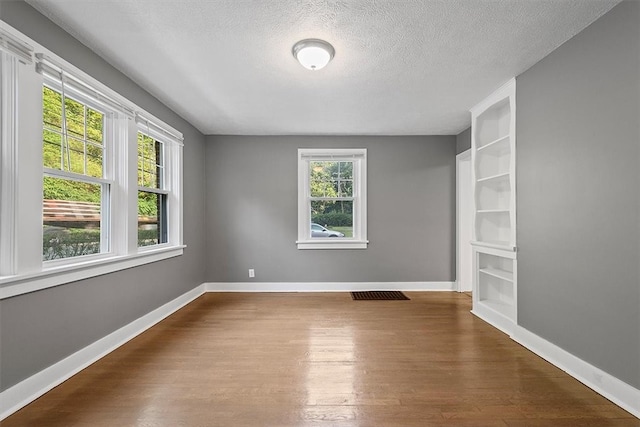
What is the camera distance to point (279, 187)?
15.7 ft

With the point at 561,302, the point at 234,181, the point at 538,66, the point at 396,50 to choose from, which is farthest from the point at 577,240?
the point at 234,181

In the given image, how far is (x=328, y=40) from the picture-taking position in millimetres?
2230

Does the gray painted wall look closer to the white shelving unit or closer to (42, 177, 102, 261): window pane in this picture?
the white shelving unit

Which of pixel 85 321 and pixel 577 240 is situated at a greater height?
pixel 577 240

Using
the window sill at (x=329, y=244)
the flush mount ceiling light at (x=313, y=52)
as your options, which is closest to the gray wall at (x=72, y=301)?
the flush mount ceiling light at (x=313, y=52)

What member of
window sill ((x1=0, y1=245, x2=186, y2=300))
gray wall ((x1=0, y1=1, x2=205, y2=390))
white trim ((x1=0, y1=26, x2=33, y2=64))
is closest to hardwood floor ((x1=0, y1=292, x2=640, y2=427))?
gray wall ((x1=0, y1=1, x2=205, y2=390))

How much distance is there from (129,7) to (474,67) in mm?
2701

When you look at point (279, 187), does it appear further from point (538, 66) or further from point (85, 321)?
point (538, 66)

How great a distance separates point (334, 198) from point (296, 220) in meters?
0.71

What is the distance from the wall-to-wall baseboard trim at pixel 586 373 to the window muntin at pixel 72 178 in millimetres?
3909

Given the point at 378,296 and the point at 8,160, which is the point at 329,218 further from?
the point at 8,160

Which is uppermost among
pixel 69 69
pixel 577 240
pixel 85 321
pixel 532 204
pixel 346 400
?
pixel 69 69

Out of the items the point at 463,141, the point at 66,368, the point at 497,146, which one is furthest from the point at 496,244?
the point at 66,368

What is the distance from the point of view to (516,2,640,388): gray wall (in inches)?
72.2
